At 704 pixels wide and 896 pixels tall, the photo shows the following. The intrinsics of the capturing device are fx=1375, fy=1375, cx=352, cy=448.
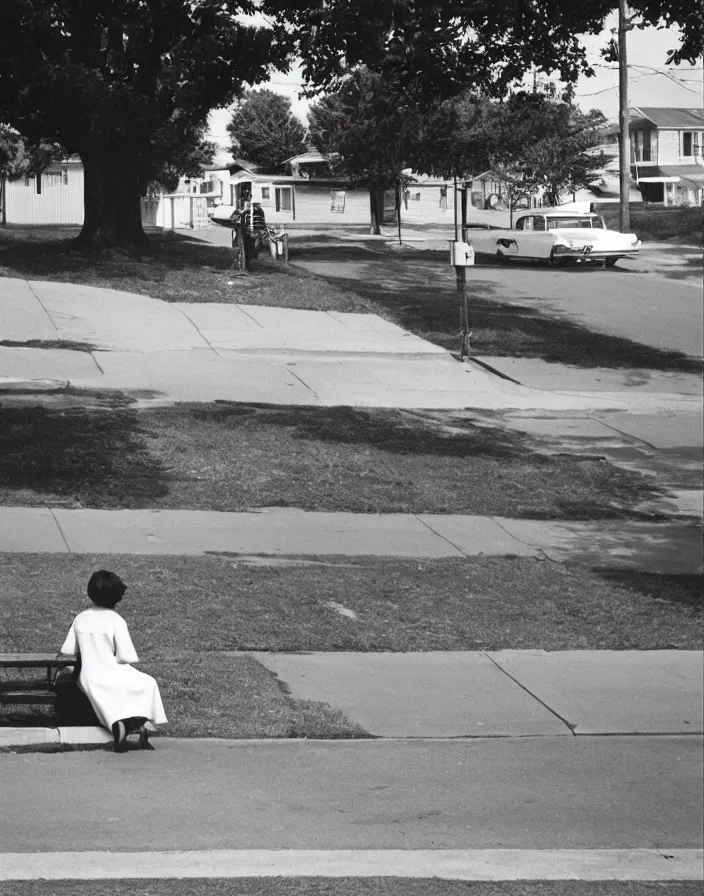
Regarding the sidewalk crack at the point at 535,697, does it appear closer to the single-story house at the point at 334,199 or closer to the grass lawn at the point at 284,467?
the grass lawn at the point at 284,467

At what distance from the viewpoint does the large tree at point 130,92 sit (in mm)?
28688

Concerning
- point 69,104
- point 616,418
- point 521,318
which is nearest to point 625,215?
point 521,318

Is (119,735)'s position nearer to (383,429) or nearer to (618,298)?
(383,429)

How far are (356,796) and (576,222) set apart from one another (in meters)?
40.5

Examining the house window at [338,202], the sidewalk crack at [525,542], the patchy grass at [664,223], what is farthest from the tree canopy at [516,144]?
the sidewalk crack at [525,542]

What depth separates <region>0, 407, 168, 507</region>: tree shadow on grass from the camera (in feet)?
45.6

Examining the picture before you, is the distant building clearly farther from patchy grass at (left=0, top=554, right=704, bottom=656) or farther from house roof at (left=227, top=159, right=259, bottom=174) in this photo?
patchy grass at (left=0, top=554, right=704, bottom=656)

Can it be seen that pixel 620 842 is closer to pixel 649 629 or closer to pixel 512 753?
pixel 512 753

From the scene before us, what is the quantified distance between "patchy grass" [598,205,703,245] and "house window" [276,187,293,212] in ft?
65.1

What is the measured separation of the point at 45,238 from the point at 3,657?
33.6 metres

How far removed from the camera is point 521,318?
30.2 m

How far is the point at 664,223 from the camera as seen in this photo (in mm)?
61656

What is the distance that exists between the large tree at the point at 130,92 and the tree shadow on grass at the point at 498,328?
18.5 feet

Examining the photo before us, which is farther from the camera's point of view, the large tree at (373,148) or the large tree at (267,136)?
the large tree at (267,136)
